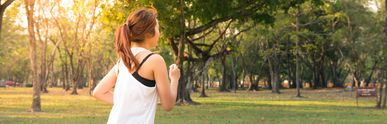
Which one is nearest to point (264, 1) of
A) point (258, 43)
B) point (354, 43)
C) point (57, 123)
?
point (57, 123)

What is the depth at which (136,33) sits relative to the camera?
3.12 m

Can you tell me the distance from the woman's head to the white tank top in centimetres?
10

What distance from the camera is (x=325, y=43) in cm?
5441

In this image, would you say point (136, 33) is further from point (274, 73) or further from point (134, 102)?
point (274, 73)

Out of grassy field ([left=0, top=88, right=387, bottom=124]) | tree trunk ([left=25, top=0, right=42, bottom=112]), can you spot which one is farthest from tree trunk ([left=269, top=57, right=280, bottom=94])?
tree trunk ([left=25, top=0, right=42, bottom=112])

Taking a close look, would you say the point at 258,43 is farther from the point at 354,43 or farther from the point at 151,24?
the point at 151,24

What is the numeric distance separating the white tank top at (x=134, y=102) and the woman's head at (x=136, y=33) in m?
0.10

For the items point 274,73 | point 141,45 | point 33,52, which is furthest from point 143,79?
point 274,73

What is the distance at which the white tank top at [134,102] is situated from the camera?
3.03 meters

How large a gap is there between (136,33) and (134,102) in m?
0.38

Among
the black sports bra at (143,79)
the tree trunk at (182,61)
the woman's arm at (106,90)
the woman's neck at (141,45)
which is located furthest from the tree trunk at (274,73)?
the black sports bra at (143,79)

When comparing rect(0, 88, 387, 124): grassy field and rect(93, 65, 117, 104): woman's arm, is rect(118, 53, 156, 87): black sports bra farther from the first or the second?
rect(0, 88, 387, 124): grassy field

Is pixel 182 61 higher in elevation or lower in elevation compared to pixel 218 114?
higher

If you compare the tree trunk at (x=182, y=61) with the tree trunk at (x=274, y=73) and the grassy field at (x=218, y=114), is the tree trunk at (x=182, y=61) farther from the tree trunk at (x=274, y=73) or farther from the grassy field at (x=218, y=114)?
the tree trunk at (x=274, y=73)
